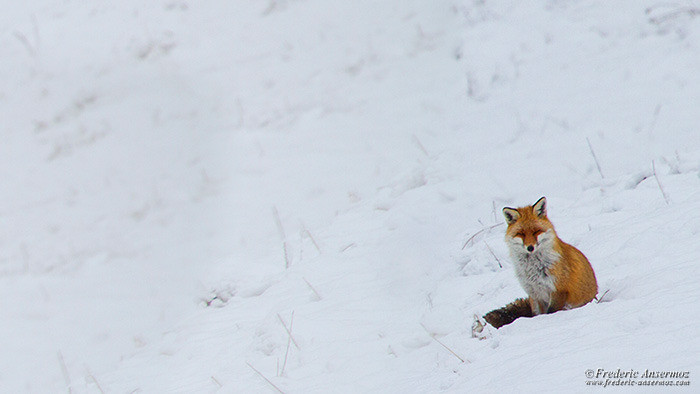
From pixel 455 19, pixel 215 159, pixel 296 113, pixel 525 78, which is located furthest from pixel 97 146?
pixel 525 78

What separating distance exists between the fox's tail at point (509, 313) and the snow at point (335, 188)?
0.19m

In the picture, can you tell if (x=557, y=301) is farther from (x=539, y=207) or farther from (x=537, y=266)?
(x=539, y=207)

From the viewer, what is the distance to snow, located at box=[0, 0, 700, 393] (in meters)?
4.66

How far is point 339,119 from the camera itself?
36.7 ft

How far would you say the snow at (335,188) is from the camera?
466 centimetres

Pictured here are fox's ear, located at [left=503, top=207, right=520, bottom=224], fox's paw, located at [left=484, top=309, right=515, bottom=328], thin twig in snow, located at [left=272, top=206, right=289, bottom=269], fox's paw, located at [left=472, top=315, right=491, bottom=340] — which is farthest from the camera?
thin twig in snow, located at [left=272, top=206, right=289, bottom=269]

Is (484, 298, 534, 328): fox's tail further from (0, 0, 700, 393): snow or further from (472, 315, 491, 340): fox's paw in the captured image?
(0, 0, 700, 393): snow

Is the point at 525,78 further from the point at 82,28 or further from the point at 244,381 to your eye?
the point at 82,28

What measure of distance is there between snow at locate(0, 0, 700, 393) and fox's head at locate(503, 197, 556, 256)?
443mm

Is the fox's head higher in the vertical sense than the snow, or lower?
higher

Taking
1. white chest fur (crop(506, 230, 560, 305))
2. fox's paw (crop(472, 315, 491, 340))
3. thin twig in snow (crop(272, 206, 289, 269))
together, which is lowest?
thin twig in snow (crop(272, 206, 289, 269))

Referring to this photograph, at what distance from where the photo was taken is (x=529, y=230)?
13.9 ft

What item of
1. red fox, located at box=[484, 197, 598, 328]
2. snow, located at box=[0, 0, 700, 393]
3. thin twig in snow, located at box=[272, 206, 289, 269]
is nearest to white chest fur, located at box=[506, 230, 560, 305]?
red fox, located at box=[484, 197, 598, 328]

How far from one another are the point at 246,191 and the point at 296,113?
78.7 inches
